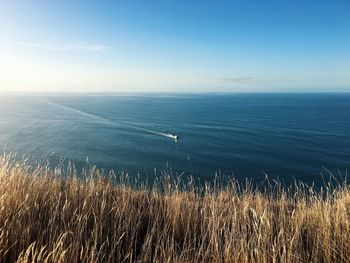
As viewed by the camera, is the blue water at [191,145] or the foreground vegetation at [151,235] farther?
the blue water at [191,145]

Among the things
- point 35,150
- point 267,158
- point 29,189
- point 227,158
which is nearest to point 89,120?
point 35,150

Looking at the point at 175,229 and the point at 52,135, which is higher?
the point at 175,229

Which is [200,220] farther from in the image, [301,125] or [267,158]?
[301,125]

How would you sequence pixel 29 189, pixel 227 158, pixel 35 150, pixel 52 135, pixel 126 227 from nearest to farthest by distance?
pixel 126 227
pixel 29 189
pixel 35 150
pixel 227 158
pixel 52 135

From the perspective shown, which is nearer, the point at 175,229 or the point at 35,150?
the point at 175,229

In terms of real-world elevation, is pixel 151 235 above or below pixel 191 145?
above

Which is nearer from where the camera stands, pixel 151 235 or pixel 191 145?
pixel 151 235

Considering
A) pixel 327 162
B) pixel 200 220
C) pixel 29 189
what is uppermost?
pixel 29 189

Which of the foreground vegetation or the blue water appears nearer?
the foreground vegetation

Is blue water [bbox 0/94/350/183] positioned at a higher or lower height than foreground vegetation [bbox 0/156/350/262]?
lower

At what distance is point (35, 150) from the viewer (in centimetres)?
3888

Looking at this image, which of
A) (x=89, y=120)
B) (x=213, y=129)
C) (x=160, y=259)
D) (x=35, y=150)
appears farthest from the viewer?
(x=89, y=120)

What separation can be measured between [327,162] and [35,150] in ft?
136

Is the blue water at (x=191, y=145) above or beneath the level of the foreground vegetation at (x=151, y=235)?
beneath
